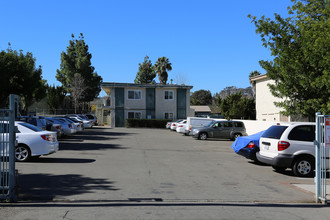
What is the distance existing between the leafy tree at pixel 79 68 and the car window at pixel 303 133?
5732 cm

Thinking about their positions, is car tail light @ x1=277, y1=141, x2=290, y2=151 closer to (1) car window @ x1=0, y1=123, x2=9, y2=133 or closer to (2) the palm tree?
(1) car window @ x1=0, y1=123, x2=9, y2=133

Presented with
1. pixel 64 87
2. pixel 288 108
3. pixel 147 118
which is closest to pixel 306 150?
pixel 288 108

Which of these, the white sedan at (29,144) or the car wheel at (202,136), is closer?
the white sedan at (29,144)

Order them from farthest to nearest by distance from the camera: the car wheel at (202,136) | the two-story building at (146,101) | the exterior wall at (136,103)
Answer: the exterior wall at (136,103)
the two-story building at (146,101)
the car wheel at (202,136)

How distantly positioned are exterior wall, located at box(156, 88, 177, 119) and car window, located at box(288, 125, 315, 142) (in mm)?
37796

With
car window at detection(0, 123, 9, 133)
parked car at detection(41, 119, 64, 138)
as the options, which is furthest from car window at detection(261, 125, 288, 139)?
parked car at detection(41, 119, 64, 138)

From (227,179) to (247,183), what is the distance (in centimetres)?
70

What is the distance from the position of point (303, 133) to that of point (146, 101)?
37796 mm

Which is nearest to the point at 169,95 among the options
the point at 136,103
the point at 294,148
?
the point at 136,103

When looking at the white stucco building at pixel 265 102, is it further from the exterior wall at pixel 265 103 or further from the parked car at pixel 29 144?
the parked car at pixel 29 144

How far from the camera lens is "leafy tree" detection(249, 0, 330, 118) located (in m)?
15.5

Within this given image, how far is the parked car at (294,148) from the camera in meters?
10.6

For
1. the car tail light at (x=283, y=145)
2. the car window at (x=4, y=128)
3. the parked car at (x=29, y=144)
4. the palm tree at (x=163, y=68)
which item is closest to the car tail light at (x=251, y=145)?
the car tail light at (x=283, y=145)

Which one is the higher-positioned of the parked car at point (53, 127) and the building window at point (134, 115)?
the building window at point (134, 115)
